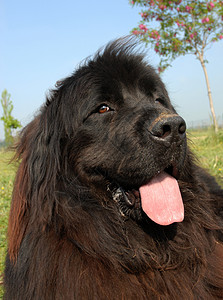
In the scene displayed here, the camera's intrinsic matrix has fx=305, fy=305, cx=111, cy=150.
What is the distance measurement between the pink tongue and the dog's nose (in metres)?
0.35

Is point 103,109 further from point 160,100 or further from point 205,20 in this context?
point 205,20

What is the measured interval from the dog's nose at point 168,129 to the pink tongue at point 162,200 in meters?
0.35

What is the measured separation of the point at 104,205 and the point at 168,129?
2.27ft

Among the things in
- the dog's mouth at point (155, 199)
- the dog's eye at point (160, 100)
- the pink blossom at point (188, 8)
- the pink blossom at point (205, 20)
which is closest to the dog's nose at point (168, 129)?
the dog's mouth at point (155, 199)

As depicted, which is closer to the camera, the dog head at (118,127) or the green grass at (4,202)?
the dog head at (118,127)

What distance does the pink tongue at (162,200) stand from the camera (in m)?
2.04

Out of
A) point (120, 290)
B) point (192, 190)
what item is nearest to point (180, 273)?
point (120, 290)

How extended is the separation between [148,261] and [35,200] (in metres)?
0.89

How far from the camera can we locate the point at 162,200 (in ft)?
6.87

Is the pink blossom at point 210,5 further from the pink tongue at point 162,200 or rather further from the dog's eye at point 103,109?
the pink tongue at point 162,200

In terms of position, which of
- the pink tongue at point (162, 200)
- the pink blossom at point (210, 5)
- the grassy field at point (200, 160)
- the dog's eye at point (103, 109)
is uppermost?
the pink blossom at point (210, 5)

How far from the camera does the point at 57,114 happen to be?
2.40 m

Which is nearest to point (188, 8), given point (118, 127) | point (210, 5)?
point (210, 5)

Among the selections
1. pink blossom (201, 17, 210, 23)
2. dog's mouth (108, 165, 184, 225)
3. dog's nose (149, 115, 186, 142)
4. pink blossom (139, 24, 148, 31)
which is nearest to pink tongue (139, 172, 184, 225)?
dog's mouth (108, 165, 184, 225)
